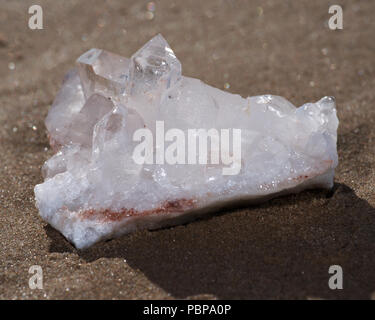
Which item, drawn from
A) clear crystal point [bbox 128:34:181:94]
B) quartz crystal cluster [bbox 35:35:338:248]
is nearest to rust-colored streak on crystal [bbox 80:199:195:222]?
quartz crystal cluster [bbox 35:35:338:248]

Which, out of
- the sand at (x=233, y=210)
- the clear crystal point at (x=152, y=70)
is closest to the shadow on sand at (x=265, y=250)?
the sand at (x=233, y=210)

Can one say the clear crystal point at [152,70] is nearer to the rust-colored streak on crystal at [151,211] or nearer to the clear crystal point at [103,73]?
the clear crystal point at [103,73]

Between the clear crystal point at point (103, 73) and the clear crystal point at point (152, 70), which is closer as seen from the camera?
the clear crystal point at point (152, 70)

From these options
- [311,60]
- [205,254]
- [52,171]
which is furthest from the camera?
[311,60]

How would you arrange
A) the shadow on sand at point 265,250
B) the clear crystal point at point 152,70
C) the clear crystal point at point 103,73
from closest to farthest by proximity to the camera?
the shadow on sand at point 265,250 < the clear crystal point at point 152,70 < the clear crystal point at point 103,73

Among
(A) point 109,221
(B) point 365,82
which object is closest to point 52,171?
(A) point 109,221

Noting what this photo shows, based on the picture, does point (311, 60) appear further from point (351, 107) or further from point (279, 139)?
point (279, 139)

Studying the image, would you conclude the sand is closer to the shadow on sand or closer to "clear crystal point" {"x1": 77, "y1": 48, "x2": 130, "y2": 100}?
the shadow on sand

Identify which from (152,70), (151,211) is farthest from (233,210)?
(152,70)
